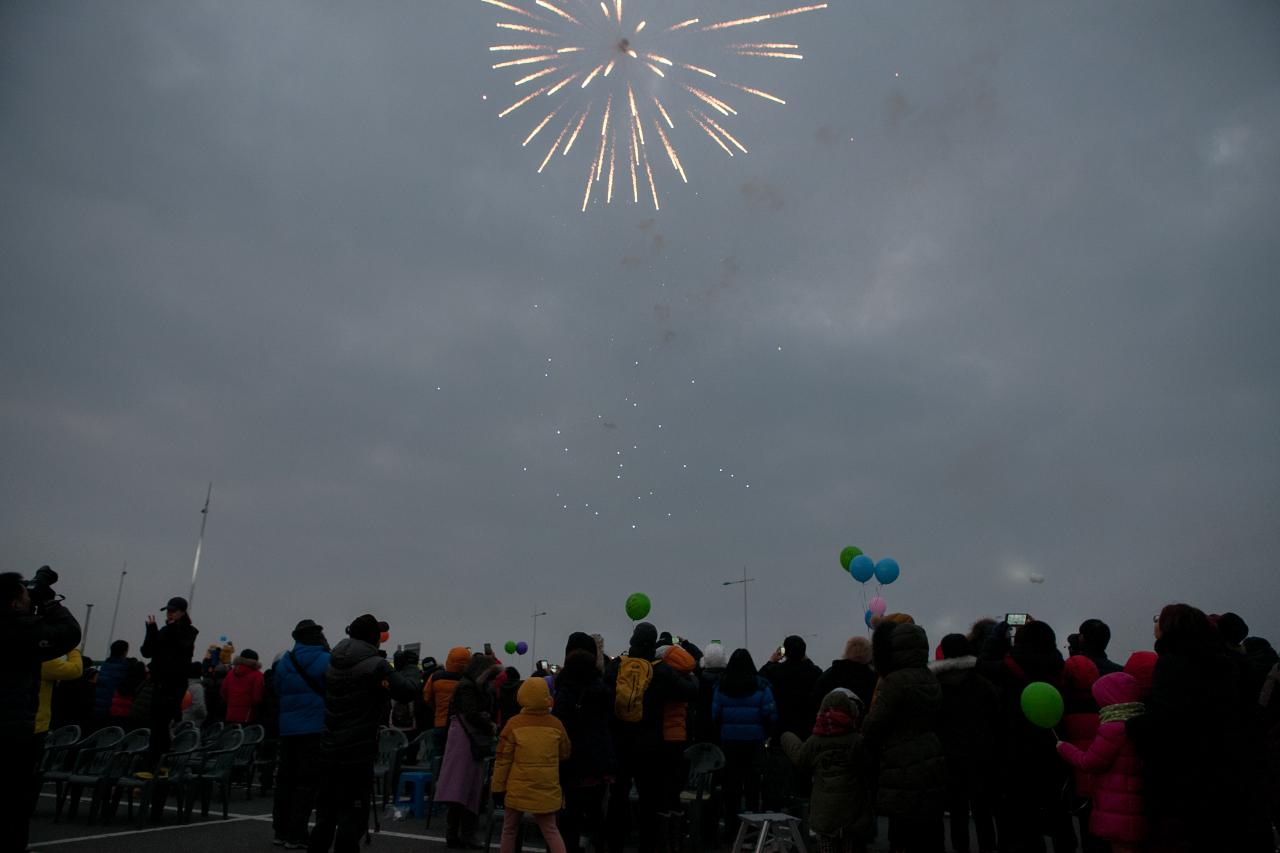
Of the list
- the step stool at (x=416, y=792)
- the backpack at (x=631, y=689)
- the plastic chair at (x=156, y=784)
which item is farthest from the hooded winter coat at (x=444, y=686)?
the backpack at (x=631, y=689)

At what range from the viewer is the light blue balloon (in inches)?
487

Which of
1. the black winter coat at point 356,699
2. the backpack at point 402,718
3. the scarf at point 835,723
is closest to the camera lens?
the scarf at point 835,723

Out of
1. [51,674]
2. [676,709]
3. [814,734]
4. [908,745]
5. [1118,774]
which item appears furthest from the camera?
[676,709]

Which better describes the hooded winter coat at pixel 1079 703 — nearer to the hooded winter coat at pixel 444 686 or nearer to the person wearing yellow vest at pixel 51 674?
the hooded winter coat at pixel 444 686

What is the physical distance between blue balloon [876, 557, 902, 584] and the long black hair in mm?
4966

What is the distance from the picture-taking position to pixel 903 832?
15.6 ft

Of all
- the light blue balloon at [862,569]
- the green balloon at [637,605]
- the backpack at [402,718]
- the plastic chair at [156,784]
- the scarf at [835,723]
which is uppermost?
the light blue balloon at [862,569]

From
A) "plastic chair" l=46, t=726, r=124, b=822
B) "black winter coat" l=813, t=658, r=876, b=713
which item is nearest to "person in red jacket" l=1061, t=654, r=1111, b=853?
"black winter coat" l=813, t=658, r=876, b=713

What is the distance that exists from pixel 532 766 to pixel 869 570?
7.90 metres

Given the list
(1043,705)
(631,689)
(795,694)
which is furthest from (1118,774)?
(795,694)

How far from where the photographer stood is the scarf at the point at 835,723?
5344 mm

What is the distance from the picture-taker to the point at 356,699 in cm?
596

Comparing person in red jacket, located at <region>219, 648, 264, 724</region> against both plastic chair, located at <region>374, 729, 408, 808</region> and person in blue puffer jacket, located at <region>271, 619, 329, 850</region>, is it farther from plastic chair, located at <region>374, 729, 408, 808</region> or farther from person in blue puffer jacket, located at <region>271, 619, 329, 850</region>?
person in blue puffer jacket, located at <region>271, 619, 329, 850</region>

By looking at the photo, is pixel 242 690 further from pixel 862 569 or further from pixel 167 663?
pixel 862 569
